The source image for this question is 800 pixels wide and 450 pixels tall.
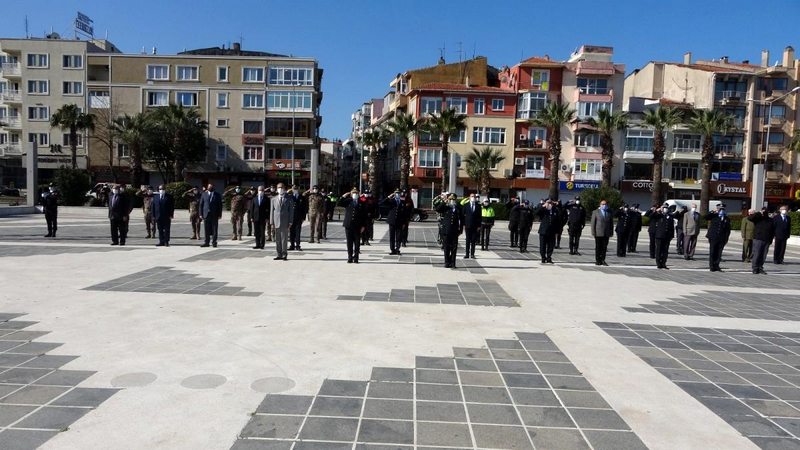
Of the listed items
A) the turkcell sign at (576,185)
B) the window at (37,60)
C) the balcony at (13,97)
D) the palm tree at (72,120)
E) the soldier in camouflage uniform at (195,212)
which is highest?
the window at (37,60)

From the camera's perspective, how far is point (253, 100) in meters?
56.8

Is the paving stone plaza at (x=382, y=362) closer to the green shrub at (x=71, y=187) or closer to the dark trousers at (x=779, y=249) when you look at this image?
the dark trousers at (x=779, y=249)

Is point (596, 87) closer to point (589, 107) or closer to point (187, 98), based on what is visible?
point (589, 107)

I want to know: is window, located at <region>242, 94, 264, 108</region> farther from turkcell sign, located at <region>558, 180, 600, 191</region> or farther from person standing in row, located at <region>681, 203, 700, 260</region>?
person standing in row, located at <region>681, 203, 700, 260</region>

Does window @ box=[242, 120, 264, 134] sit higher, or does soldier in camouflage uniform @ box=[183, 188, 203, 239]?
window @ box=[242, 120, 264, 134]

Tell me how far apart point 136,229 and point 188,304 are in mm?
15859

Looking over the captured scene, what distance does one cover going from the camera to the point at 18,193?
174 ft

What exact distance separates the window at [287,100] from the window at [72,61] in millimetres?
19693

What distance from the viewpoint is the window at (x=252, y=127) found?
186ft

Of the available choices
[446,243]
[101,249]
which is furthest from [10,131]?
[446,243]

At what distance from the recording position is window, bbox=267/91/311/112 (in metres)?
56.3

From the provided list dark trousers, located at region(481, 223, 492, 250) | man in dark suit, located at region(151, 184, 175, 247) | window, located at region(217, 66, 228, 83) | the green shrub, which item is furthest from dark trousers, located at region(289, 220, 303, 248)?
window, located at region(217, 66, 228, 83)

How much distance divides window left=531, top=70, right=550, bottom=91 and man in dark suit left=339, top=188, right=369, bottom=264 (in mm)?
46873

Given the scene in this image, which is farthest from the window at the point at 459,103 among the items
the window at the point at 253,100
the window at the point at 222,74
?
the window at the point at 222,74
